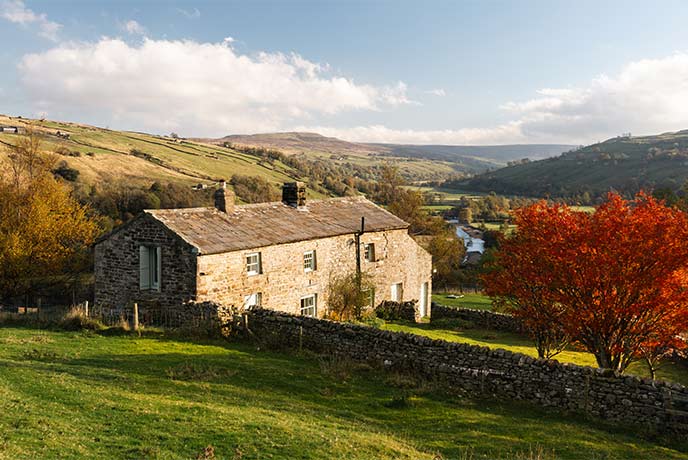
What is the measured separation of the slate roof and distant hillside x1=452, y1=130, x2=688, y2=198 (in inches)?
3779

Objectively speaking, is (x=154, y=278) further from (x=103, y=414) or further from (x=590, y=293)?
(x=590, y=293)

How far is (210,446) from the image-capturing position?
379 inches

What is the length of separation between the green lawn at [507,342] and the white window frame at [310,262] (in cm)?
501

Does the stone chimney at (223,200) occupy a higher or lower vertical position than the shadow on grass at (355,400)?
higher

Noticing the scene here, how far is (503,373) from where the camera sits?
15953mm

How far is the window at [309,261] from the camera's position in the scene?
27.7m

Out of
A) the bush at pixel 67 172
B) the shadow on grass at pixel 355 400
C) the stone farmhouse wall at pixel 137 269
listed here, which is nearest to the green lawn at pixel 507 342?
the shadow on grass at pixel 355 400

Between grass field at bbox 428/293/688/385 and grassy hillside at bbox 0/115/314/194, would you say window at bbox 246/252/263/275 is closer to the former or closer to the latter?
grass field at bbox 428/293/688/385

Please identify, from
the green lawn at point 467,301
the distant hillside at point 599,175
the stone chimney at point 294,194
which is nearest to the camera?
the stone chimney at point 294,194

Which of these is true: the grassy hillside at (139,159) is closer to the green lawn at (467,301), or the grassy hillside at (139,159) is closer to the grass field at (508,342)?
the green lawn at (467,301)

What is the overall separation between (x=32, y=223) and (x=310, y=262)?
17.6 meters

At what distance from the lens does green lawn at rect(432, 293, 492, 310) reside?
45.2 metres

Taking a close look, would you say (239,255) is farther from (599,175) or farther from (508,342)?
(599,175)

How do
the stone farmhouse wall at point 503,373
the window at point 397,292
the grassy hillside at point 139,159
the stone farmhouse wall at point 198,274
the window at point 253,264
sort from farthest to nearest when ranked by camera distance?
1. the grassy hillside at point 139,159
2. the window at point 397,292
3. the window at point 253,264
4. the stone farmhouse wall at point 198,274
5. the stone farmhouse wall at point 503,373
